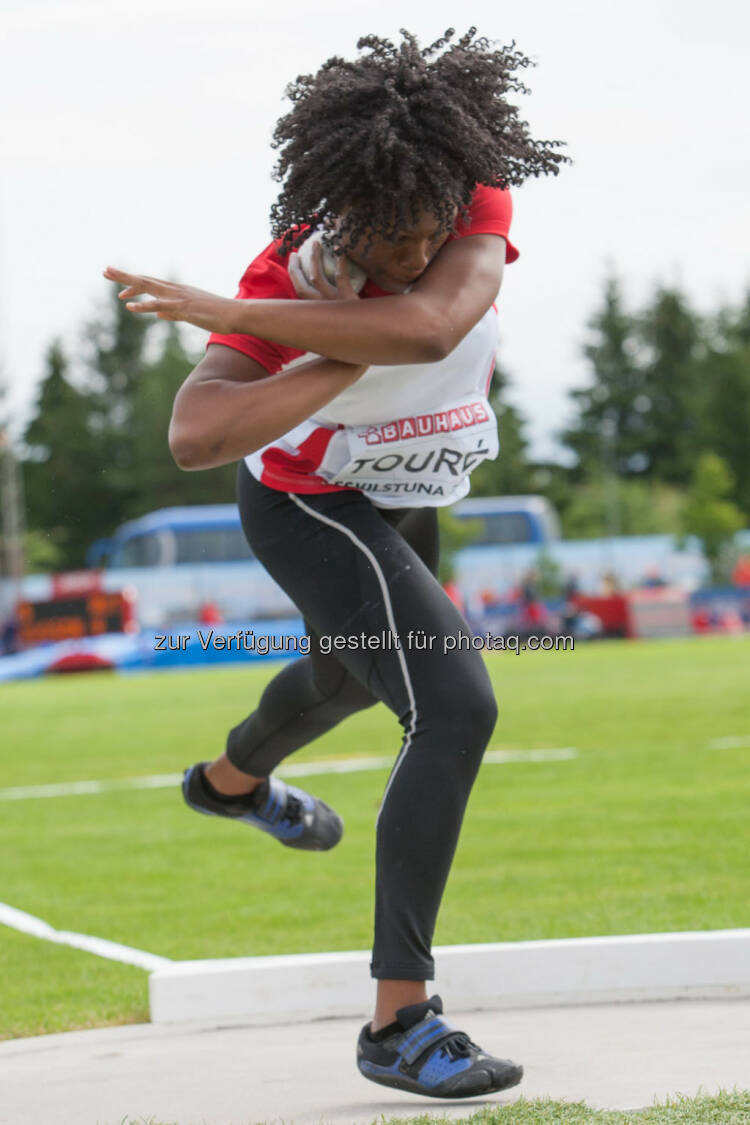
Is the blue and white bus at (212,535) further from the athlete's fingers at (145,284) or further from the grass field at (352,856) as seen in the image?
the athlete's fingers at (145,284)

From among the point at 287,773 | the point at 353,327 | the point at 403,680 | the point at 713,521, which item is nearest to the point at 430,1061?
the point at 403,680

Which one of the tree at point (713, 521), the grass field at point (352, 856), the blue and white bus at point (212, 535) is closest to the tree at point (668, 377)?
the tree at point (713, 521)

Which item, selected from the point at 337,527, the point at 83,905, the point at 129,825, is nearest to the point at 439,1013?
the point at 337,527

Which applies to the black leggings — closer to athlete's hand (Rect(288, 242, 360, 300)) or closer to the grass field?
athlete's hand (Rect(288, 242, 360, 300))

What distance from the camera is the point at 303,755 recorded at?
12289 mm

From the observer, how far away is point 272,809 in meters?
4.43

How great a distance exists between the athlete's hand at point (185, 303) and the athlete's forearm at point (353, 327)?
0.02m

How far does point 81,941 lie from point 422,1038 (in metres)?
2.76

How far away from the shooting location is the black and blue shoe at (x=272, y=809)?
174 inches

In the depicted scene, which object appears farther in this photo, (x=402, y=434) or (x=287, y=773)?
(x=287, y=773)

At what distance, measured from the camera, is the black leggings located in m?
3.08

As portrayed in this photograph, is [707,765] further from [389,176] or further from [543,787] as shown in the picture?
[389,176]

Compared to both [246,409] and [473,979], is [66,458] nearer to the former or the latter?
[473,979]

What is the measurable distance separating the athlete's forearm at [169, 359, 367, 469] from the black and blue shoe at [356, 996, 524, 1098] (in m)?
1.27
